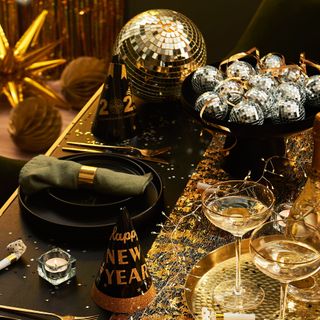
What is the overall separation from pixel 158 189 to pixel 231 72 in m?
0.34

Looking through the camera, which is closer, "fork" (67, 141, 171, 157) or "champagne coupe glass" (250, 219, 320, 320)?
"champagne coupe glass" (250, 219, 320, 320)

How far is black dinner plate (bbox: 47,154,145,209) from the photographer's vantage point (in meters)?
1.49

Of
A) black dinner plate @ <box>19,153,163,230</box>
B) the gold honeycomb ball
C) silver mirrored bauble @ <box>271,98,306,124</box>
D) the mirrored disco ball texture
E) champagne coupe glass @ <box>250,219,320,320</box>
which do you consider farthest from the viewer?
the gold honeycomb ball

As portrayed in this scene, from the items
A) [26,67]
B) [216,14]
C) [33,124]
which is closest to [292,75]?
[33,124]

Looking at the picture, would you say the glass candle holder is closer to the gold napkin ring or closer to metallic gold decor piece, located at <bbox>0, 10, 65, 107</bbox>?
the gold napkin ring

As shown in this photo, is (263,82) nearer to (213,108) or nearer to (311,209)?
(213,108)

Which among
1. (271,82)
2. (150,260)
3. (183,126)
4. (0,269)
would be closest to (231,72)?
(271,82)

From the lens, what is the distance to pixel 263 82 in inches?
64.7

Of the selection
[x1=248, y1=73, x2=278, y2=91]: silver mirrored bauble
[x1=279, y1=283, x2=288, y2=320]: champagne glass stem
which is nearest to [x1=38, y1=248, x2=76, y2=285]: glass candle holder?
[x1=279, y1=283, x2=288, y2=320]: champagne glass stem

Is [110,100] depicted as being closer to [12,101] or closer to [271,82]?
[271,82]

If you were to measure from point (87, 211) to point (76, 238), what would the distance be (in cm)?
7

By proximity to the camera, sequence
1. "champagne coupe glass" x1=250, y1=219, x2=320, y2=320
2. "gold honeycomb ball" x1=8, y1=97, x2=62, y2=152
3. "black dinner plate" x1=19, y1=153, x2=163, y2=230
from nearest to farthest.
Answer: "champagne coupe glass" x1=250, y1=219, x2=320, y2=320 → "black dinner plate" x1=19, y1=153, x2=163, y2=230 → "gold honeycomb ball" x1=8, y1=97, x2=62, y2=152

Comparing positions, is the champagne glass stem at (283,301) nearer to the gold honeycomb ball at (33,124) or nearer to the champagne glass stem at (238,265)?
the champagne glass stem at (238,265)

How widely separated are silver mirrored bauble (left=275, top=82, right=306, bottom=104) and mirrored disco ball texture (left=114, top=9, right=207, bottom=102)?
0.36m
